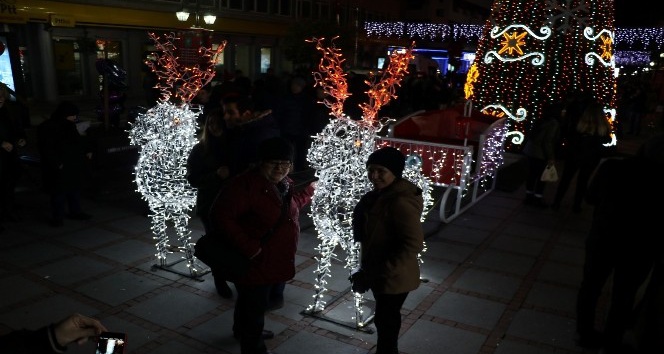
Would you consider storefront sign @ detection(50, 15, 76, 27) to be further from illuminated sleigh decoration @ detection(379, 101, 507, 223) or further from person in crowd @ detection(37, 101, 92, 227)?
illuminated sleigh decoration @ detection(379, 101, 507, 223)

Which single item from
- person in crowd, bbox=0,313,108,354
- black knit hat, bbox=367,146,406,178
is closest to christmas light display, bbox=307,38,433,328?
black knit hat, bbox=367,146,406,178

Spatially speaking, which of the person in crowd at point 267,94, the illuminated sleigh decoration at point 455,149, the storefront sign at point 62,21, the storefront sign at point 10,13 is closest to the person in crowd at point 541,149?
the illuminated sleigh decoration at point 455,149

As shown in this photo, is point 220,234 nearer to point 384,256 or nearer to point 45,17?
point 384,256

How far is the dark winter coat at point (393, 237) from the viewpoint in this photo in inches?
128

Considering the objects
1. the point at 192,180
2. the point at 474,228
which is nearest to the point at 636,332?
the point at 192,180

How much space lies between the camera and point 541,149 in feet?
26.8

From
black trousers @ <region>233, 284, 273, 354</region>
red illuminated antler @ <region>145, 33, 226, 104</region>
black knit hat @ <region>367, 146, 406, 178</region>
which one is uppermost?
red illuminated antler @ <region>145, 33, 226, 104</region>

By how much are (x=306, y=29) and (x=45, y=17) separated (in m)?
10.8

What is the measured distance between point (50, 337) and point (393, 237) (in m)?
1.97

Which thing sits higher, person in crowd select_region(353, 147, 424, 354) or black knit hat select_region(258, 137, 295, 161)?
black knit hat select_region(258, 137, 295, 161)

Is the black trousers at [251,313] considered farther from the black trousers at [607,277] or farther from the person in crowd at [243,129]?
the black trousers at [607,277]

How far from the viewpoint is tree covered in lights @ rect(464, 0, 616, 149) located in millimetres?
11484

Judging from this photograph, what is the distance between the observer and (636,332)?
1.69 metres

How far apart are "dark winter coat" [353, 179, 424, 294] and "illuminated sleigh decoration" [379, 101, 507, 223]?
337cm
